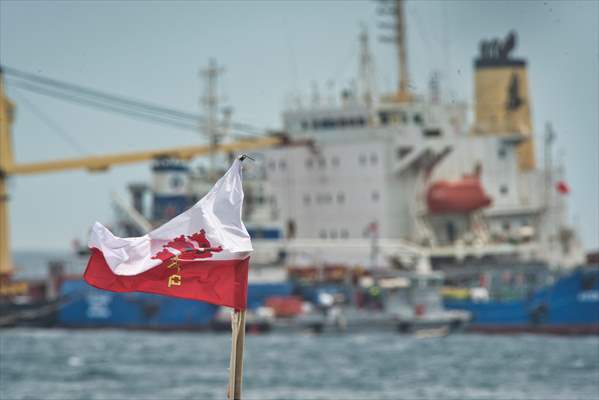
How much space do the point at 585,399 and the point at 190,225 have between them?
20530 millimetres

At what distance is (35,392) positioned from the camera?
1336 inches

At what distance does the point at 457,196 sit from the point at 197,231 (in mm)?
51954

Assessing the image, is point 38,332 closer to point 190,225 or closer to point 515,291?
point 515,291

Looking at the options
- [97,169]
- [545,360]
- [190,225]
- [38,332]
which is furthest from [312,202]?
[190,225]

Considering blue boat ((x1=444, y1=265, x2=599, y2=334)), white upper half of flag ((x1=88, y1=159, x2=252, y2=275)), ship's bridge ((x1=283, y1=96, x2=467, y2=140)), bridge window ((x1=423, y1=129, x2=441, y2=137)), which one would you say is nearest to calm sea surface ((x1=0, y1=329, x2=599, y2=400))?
blue boat ((x1=444, y1=265, x2=599, y2=334))

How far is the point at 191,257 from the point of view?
12766 millimetres

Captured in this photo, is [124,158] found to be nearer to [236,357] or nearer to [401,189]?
[401,189]

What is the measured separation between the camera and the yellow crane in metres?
61.9

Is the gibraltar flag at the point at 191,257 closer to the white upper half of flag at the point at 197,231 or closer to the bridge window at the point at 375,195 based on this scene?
the white upper half of flag at the point at 197,231

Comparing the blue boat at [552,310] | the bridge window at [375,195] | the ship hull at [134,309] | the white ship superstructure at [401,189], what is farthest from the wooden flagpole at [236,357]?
the bridge window at [375,195]

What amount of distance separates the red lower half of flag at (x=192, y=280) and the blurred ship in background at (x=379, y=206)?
151 ft

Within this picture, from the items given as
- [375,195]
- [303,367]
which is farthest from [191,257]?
[375,195]

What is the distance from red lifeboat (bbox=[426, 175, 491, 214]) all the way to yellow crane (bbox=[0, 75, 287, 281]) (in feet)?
22.3

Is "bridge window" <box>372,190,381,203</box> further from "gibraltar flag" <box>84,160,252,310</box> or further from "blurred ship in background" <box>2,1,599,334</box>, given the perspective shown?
"gibraltar flag" <box>84,160,252,310</box>
